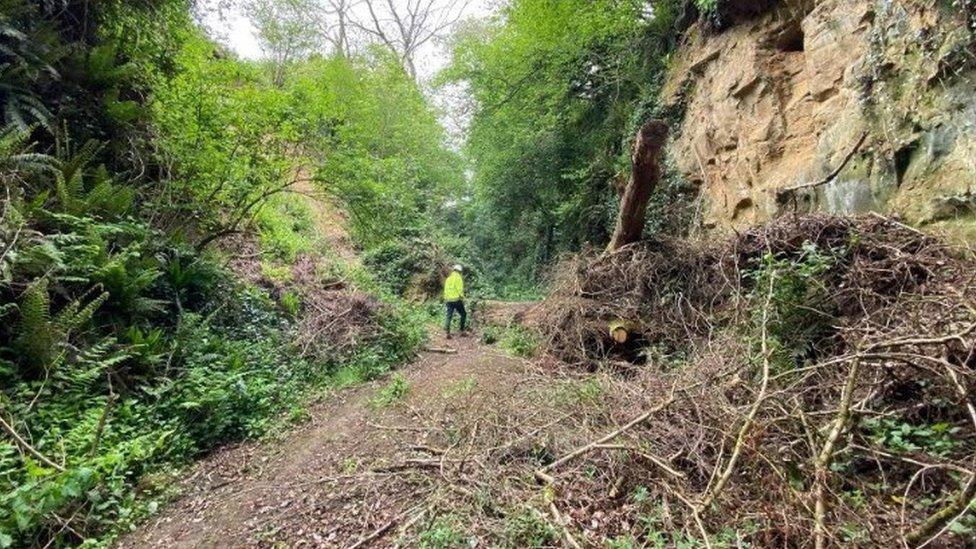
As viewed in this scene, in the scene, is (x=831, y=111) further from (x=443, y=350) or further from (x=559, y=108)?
(x=559, y=108)

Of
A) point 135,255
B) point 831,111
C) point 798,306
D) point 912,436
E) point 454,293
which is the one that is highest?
point 831,111

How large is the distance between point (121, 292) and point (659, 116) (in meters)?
10.00

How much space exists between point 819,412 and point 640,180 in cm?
406

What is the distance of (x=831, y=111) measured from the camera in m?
6.08

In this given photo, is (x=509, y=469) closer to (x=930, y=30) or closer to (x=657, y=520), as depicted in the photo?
(x=657, y=520)

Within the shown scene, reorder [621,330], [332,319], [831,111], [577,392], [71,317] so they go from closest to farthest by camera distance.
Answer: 1. [577,392]
2. [71,317]
3. [621,330]
4. [831,111]
5. [332,319]

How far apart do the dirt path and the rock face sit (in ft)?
15.1

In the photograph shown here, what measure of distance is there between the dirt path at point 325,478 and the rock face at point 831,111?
15.1 feet

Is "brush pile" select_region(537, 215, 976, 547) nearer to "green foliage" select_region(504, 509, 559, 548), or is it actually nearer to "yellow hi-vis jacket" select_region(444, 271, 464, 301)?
"green foliage" select_region(504, 509, 559, 548)

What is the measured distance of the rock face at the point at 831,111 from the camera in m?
4.24

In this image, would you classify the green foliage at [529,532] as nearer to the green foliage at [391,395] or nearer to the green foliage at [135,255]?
the green foliage at [135,255]

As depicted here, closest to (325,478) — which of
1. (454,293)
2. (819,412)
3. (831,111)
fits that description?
(819,412)

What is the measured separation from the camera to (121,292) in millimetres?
5145

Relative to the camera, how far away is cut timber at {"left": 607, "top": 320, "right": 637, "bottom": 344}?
5930mm
